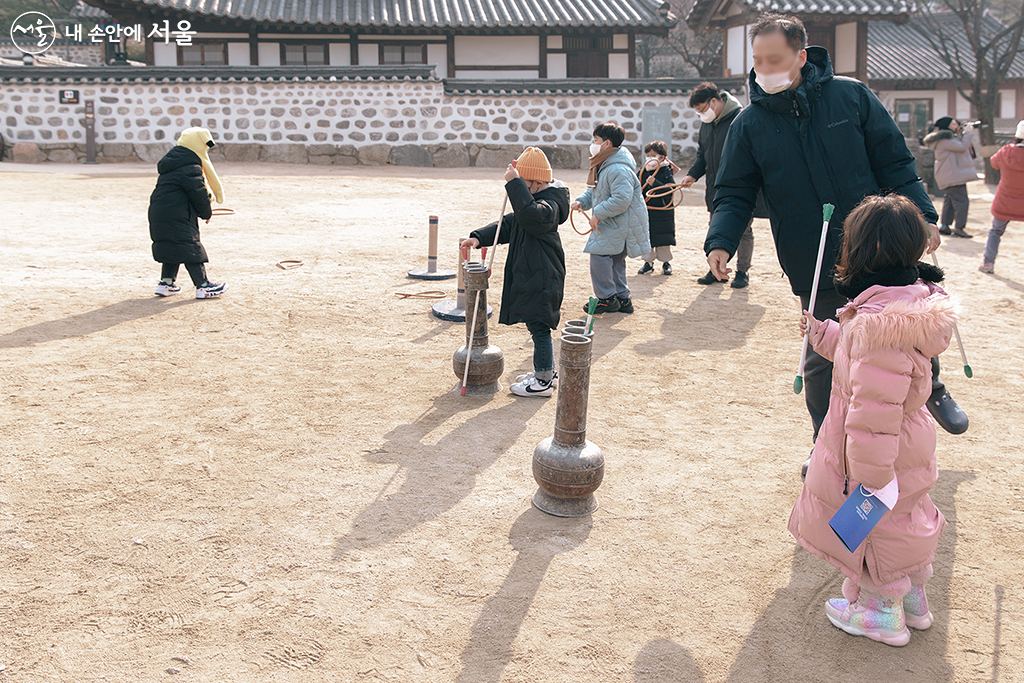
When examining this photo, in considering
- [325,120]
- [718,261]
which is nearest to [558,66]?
[325,120]

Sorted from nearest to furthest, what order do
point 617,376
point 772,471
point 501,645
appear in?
point 501,645 → point 772,471 → point 617,376

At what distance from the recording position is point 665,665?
244cm

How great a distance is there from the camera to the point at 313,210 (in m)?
11.6

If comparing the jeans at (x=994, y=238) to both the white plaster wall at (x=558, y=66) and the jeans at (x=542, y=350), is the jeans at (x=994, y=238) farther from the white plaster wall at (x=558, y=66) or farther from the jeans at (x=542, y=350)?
the white plaster wall at (x=558, y=66)

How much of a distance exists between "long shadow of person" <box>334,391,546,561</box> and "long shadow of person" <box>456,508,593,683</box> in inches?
15.8

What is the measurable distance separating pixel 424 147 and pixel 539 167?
46.6 feet

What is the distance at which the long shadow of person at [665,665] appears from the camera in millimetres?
2381

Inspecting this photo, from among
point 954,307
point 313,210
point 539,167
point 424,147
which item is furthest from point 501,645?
point 424,147

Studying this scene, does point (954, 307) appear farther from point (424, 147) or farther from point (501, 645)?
point (424, 147)

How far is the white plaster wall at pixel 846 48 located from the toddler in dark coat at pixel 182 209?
660 inches

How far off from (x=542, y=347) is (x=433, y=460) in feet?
3.81

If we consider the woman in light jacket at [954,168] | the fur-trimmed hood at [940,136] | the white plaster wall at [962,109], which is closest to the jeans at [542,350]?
the woman in light jacket at [954,168]

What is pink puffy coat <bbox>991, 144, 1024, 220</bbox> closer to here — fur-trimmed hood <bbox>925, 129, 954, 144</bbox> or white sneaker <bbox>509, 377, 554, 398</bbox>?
fur-trimmed hood <bbox>925, 129, 954, 144</bbox>

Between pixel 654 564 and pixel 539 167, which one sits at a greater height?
pixel 539 167
